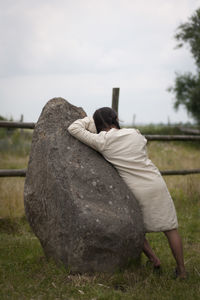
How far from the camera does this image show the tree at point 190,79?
21.1m

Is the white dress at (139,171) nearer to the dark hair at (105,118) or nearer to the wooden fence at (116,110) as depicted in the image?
the dark hair at (105,118)

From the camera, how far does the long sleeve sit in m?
3.41

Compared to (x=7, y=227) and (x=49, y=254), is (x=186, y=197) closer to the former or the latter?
(x=7, y=227)

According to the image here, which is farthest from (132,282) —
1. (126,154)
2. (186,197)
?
(186,197)

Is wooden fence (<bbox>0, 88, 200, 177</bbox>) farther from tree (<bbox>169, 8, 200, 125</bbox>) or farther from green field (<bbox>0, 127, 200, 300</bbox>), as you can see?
tree (<bbox>169, 8, 200, 125</bbox>)

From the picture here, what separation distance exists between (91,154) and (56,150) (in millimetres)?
357

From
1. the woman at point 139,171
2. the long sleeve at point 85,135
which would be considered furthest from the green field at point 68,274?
the long sleeve at point 85,135

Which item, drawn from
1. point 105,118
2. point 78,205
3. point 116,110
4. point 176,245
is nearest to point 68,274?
point 78,205

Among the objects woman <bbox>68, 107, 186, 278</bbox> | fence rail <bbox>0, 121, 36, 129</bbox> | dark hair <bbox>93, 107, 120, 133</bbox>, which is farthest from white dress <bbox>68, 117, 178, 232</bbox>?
fence rail <bbox>0, 121, 36, 129</bbox>

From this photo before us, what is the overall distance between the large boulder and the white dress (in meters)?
0.10

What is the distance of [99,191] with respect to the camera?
334 cm

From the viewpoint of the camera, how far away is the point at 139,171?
11.1ft

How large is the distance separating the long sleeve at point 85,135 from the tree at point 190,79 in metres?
18.3

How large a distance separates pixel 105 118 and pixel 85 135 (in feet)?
0.88
